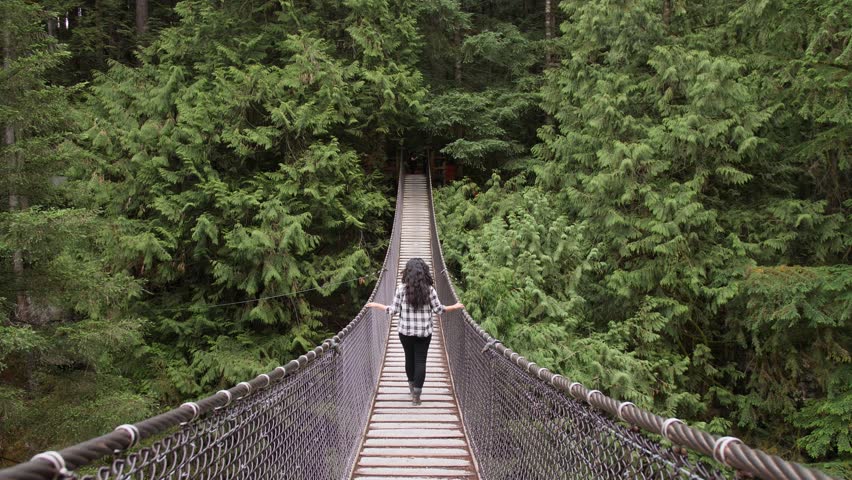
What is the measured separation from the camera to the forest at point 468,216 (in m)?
5.49

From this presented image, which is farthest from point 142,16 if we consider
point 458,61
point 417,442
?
point 417,442

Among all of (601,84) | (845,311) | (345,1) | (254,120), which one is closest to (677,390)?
(845,311)

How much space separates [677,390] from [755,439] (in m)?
1.21

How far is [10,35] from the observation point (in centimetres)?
541

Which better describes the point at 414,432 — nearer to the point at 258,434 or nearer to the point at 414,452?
the point at 414,452

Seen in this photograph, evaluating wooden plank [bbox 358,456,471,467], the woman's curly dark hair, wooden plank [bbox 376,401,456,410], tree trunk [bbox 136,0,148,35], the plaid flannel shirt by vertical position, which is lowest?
wooden plank [bbox 376,401,456,410]

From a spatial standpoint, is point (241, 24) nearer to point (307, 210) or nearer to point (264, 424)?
point (307, 210)

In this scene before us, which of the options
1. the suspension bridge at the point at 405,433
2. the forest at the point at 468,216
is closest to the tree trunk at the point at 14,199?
the forest at the point at 468,216

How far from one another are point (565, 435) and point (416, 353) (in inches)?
90.8

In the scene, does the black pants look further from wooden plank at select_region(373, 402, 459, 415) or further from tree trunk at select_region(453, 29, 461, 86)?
tree trunk at select_region(453, 29, 461, 86)

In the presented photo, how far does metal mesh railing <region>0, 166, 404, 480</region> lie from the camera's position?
39.9 inches

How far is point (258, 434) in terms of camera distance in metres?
1.86

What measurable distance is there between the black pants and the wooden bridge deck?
31 cm

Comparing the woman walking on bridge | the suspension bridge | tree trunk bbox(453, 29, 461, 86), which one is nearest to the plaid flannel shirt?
the woman walking on bridge
